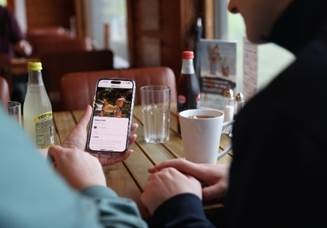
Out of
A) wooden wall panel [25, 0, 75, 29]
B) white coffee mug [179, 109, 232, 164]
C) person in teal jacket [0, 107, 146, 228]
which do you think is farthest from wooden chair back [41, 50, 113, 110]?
wooden wall panel [25, 0, 75, 29]

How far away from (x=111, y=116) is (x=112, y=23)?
4574 mm

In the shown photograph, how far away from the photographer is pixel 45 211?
523mm

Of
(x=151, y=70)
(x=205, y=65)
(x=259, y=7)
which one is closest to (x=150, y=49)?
(x=151, y=70)

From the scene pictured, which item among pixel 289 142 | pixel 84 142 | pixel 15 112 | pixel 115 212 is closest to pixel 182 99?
pixel 84 142

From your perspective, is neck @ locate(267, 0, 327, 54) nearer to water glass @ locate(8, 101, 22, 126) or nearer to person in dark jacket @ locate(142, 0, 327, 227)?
person in dark jacket @ locate(142, 0, 327, 227)

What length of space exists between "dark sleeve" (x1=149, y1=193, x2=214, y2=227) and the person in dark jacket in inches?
8.0

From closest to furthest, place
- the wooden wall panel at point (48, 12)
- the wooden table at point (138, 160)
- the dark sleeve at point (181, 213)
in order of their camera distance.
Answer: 1. the dark sleeve at point (181, 213)
2. the wooden table at point (138, 160)
3. the wooden wall panel at point (48, 12)

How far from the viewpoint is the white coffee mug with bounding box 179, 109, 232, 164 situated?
4.26 feet

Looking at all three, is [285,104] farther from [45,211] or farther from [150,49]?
[150,49]

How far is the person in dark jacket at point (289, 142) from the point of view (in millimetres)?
624

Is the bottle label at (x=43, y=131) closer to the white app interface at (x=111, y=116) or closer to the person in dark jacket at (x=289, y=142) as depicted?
the white app interface at (x=111, y=116)

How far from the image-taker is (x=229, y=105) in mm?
1706

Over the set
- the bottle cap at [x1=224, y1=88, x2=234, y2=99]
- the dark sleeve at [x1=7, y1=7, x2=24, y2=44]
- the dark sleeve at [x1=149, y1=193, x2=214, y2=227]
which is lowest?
the dark sleeve at [x1=149, y1=193, x2=214, y2=227]

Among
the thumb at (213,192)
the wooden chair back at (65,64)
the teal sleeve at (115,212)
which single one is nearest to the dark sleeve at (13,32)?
the wooden chair back at (65,64)
